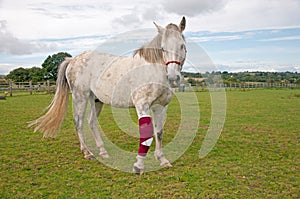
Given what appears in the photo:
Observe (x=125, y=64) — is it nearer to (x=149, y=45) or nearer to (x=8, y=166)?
(x=149, y=45)

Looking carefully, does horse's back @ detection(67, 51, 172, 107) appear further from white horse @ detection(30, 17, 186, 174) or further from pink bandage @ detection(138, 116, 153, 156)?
pink bandage @ detection(138, 116, 153, 156)

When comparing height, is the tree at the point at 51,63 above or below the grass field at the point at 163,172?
above

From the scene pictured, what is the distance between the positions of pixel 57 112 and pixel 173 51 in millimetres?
3121

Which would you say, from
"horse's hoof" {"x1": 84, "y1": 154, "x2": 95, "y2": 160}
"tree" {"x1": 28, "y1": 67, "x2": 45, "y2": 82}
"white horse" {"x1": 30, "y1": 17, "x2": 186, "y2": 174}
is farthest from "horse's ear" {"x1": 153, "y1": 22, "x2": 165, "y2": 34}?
"tree" {"x1": 28, "y1": 67, "x2": 45, "y2": 82}

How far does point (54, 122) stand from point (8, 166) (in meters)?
1.27

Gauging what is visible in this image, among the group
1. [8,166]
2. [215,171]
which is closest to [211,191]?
[215,171]

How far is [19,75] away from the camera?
53.5 meters

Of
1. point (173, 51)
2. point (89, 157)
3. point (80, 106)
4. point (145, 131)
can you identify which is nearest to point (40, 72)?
point (80, 106)

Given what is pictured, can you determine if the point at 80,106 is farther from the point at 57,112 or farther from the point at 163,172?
the point at 163,172

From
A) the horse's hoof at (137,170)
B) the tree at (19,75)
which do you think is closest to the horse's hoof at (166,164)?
the horse's hoof at (137,170)

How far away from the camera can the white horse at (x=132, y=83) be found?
4348 millimetres

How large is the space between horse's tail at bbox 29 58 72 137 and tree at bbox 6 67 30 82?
49541 mm

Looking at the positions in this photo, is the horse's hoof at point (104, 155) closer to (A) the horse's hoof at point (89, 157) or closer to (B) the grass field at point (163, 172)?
(A) the horse's hoof at point (89, 157)

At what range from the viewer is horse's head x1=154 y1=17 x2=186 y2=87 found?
163 inches
